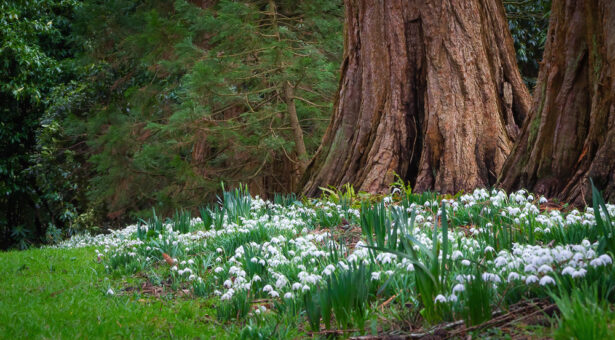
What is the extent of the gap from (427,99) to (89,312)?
17.1 feet

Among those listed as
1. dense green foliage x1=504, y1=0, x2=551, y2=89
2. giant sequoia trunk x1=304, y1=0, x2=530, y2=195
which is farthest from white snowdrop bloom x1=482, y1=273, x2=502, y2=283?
dense green foliage x1=504, y1=0, x2=551, y2=89

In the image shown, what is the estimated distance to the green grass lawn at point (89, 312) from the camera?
121 inches

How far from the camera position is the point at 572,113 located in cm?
552

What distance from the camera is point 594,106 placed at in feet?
17.1

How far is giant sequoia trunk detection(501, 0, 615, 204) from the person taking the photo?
5027mm

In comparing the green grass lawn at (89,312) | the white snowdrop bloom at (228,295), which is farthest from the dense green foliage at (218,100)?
the white snowdrop bloom at (228,295)

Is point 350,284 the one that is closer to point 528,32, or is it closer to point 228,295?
point 228,295

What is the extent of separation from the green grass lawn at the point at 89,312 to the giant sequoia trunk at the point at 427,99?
12.5ft

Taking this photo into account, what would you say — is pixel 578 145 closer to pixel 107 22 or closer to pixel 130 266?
pixel 130 266

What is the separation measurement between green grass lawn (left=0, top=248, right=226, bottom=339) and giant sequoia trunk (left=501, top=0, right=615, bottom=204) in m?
3.82

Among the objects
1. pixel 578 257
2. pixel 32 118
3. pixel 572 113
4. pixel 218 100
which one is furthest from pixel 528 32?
pixel 32 118

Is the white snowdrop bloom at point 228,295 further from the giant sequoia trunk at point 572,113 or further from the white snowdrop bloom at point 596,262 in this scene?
the giant sequoia trunk at point 572,113

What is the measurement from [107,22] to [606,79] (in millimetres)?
15560

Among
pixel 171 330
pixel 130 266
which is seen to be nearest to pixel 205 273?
pixel 130 266
